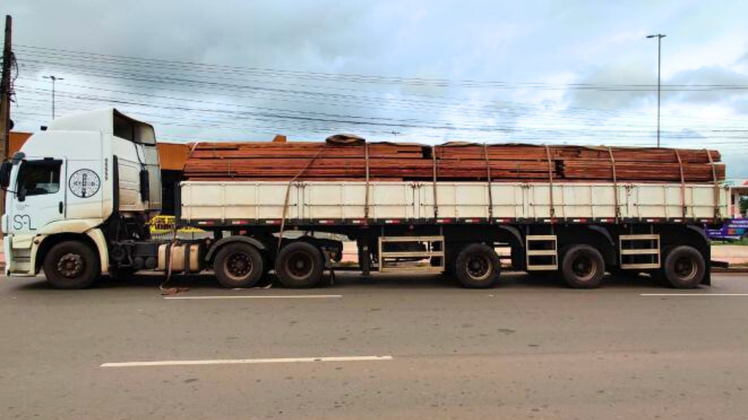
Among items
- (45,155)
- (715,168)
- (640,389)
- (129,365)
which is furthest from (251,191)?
(715,168)

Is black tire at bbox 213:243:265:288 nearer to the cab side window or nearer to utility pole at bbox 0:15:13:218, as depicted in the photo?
the cab side window

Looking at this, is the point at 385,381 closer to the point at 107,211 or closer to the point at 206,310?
the point at 206,310

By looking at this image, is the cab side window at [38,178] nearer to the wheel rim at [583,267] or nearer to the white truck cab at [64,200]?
the white truck cab at [64,200]

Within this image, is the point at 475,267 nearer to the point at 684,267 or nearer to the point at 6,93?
the point at 684,267

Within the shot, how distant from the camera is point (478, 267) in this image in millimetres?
10953

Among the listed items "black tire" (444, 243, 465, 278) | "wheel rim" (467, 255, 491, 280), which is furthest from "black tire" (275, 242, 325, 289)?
"wheel rim" (467, 255, 491, 280)

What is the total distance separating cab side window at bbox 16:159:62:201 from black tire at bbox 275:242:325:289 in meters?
4.40

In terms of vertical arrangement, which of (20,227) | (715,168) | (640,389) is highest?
(715,168)

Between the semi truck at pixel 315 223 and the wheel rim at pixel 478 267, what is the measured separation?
21 mm

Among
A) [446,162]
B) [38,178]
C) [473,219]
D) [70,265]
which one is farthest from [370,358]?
[38,178]

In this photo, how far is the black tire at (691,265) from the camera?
441 inches

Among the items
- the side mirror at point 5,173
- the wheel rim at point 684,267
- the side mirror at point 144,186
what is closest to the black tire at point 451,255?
the wheel rim at point 684,267

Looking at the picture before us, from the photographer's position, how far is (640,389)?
15.4 ft

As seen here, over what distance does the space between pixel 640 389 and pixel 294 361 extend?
3.23m
